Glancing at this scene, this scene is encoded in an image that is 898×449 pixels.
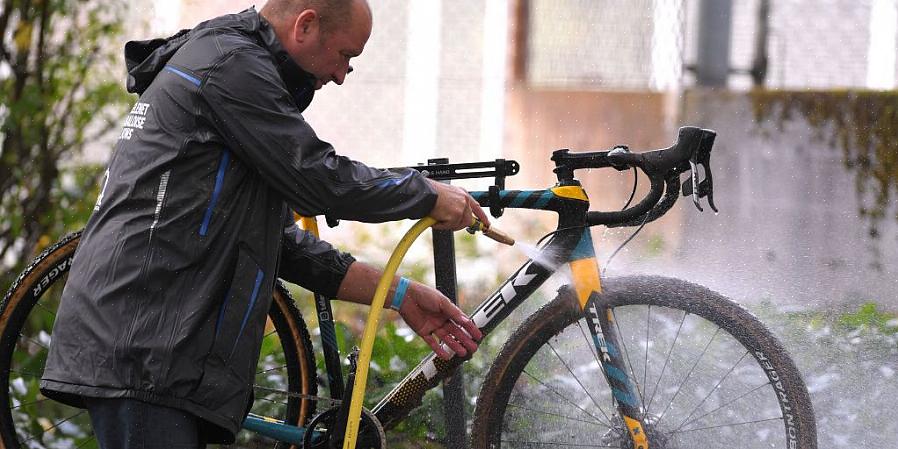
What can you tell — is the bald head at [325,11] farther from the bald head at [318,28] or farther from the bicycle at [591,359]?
the bicycle at [591,359]

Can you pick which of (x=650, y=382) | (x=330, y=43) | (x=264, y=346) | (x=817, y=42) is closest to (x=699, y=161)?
(x=650, y=382)

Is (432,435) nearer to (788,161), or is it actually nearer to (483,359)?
(483,359)

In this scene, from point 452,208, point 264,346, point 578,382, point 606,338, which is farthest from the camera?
point 264,346

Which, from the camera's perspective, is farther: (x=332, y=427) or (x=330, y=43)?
(x=332, y=427)

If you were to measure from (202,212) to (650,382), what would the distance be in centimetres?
155

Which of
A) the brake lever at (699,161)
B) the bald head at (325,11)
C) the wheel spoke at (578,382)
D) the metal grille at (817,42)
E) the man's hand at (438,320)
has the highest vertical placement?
the metal grille at (817,42)

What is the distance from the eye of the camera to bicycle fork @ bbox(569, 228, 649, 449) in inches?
128

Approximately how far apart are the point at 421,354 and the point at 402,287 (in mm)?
924

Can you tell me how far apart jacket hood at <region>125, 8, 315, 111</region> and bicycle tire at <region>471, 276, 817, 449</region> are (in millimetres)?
973

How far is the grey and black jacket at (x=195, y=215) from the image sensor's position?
9.00 ft

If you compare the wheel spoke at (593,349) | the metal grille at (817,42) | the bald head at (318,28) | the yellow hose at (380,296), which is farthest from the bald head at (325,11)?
the metal grille at (817,42)

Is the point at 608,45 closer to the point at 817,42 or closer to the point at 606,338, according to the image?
the point at 817,42

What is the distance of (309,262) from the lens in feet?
11.3

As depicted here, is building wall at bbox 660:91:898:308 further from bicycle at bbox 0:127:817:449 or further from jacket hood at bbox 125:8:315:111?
jacket hood at bbox 125:8:315:111
